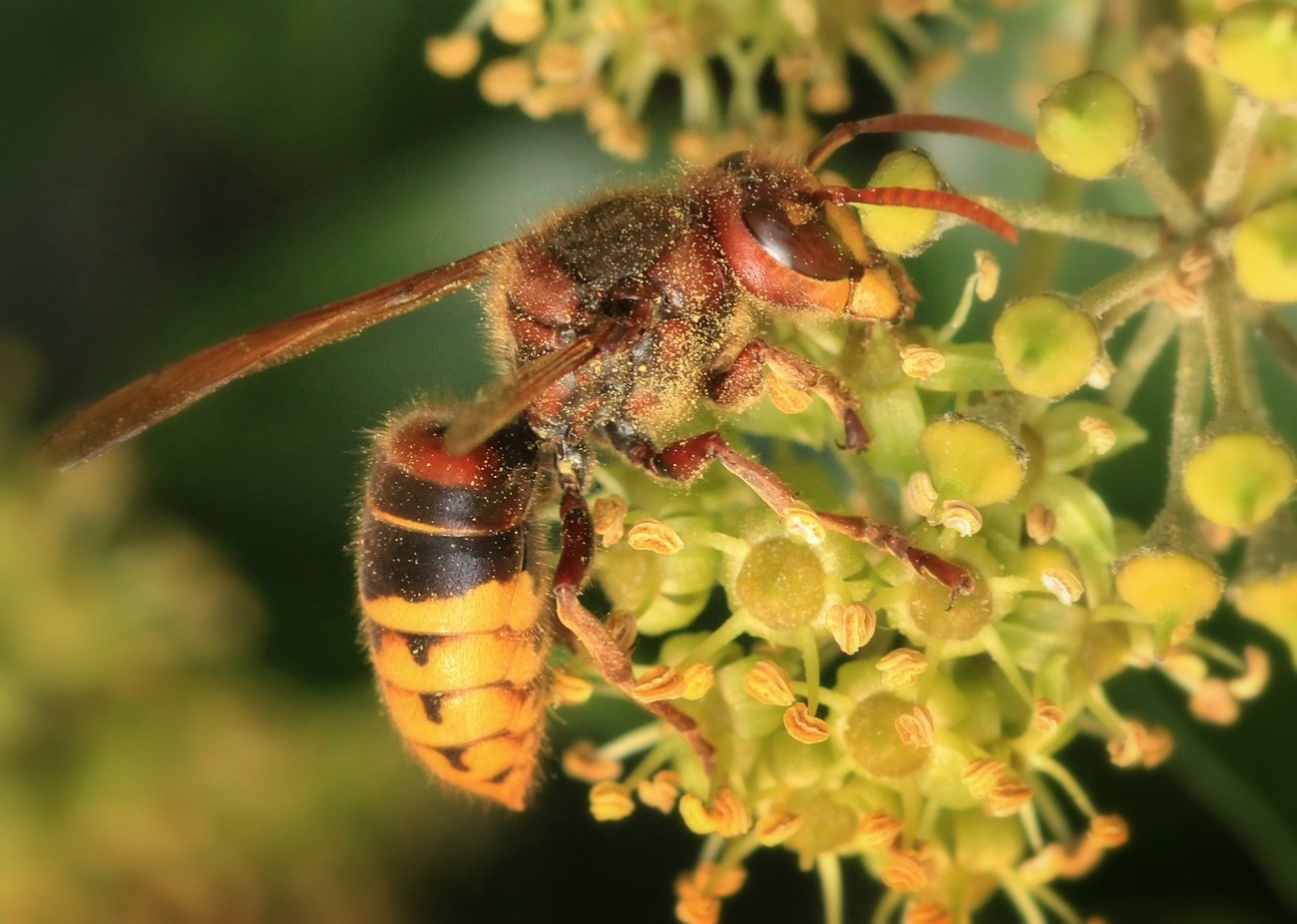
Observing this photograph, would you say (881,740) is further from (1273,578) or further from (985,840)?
(1273,578)

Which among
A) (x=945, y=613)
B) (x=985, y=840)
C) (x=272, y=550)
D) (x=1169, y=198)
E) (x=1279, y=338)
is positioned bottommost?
(x=985, y=840)

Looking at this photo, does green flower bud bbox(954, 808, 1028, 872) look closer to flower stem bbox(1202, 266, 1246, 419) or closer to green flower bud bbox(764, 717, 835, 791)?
green flower bud bbox(764, 717, 835, 791)

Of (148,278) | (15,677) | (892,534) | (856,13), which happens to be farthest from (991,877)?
(148,278)

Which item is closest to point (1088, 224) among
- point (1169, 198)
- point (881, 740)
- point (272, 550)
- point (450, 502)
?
point (1169, 198)

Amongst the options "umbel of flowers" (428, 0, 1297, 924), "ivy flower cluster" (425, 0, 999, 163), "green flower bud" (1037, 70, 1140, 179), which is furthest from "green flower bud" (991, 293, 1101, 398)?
"ivy flower cluster" (425, 0, 999, 163)

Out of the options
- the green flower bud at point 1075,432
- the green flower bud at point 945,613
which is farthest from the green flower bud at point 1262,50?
the green flower bud at point 945,613

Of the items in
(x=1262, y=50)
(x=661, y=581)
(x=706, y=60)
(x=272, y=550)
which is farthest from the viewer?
(x=272, y=550)
